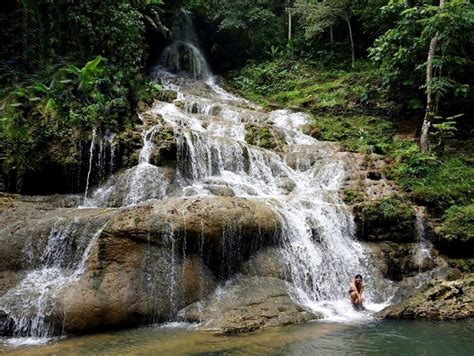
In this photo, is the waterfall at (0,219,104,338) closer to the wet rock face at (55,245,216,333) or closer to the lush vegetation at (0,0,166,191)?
the wet rock face at (55,245,216,333)

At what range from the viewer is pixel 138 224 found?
28.8 feet

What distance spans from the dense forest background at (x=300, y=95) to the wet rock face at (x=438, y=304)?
2.93 metres

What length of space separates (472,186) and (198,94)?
1382cm

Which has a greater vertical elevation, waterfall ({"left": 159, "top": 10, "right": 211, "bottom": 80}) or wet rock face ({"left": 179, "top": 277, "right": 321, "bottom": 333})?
waterfall ({"left": 159, "top": 10, "right": 211, "bottom": 80})

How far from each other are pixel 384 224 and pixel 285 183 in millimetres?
3244

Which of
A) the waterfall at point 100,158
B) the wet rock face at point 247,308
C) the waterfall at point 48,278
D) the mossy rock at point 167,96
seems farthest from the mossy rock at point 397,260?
the mossy rock at point 167,96

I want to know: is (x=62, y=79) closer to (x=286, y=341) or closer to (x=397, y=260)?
(x=286, y=341)

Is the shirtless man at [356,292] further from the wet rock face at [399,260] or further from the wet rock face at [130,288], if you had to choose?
the wet rock face at [130,288]

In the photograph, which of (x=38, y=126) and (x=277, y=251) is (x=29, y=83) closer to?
(x=38, y=126)

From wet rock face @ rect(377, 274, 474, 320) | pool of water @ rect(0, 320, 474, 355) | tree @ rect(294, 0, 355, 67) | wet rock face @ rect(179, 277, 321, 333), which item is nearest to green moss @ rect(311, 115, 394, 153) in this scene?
tree @ rect(294, 0, 355, 67)

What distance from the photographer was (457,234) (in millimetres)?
11047

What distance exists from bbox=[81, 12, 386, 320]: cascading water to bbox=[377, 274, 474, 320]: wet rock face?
0.90 metres

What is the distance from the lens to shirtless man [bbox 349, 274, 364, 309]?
9070 mm

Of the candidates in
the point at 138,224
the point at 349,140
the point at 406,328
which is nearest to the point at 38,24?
the point at 138,224
